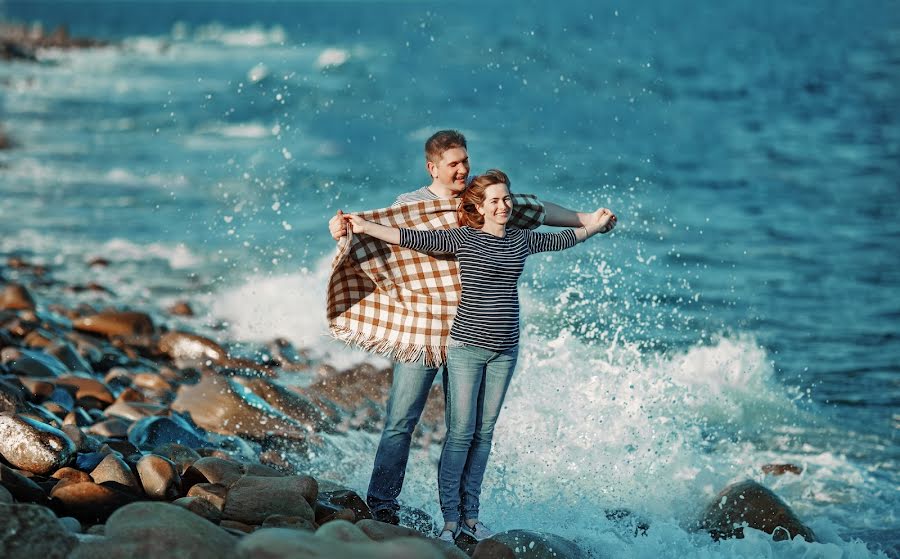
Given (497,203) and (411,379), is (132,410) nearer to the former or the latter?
(411,379)

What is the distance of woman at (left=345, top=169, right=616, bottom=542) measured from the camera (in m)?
5.43

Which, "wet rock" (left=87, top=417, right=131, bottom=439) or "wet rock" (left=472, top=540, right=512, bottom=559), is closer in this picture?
"wet rock" (left=472, top=540, right=512, bottom=559)

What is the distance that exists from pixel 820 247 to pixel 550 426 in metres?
8.39

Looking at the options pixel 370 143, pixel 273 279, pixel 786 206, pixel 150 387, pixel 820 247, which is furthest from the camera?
pixel 370 143

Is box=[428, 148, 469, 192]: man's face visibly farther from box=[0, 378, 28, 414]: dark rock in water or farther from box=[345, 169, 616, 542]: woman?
box=[0, 378, 28, 414]: dark rock in water

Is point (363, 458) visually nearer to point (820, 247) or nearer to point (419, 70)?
point (820, 247)

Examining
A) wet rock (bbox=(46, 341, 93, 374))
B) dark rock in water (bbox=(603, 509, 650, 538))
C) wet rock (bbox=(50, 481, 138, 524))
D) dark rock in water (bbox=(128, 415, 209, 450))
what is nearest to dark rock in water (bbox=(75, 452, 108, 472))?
wet rock (bbox=(50, 481, 138, 524))

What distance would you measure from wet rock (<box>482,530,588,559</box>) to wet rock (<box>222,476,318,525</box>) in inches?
36.7

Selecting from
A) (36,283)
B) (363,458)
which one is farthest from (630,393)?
(36,283)

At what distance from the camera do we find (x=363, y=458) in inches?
289

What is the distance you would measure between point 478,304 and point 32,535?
2.29m

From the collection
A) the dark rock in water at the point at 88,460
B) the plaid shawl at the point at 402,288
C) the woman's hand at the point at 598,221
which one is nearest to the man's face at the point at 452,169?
the plaid shawl at the point at 402,288

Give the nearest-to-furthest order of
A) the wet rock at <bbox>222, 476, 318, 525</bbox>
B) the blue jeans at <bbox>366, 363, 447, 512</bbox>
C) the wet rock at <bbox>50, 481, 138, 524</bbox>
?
the wet rock at <bbox>50, 481, 138, 524</bbox> → the wet rock at <bbox>222, 476, 318, 525</bbox> → the blue jeans at <bbox>366, 363, 447, 512</bbox>

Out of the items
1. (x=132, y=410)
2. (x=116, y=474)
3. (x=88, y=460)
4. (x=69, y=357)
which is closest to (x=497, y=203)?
(x=116, y=474)
